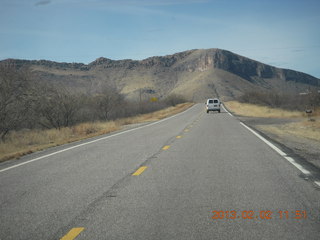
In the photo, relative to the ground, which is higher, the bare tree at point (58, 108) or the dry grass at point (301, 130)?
the bare tree at point (58, 108)

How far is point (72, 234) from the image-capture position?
4.38 metres

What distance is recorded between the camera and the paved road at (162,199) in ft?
14.6

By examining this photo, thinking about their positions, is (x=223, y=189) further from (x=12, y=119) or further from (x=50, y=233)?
(x=12, y=119)

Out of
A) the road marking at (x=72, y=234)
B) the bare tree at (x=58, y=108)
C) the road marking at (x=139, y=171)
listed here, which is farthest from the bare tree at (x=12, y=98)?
the road marking at (x=72, y=234)

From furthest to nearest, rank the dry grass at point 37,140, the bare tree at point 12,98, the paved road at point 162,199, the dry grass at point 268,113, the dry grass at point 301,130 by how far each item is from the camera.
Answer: the dry grass at point 268,113 → the bare tree at point 12,98 → the dry grass at point 301,130 → the dry grass at point 37,140 → the paved road at point 162,199

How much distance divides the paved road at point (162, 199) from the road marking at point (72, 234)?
12 mm

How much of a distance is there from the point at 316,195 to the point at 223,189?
1.46 metres

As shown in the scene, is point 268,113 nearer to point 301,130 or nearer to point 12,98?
point 301,130

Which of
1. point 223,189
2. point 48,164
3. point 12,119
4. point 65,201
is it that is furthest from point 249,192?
point 12,119

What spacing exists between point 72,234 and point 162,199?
1.77m

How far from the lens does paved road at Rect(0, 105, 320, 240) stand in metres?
4.45

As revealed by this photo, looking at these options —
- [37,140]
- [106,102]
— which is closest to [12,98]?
[37,140]

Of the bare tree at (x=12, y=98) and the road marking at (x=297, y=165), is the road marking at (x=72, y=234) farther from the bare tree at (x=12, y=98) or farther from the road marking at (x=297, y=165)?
the bare tree at (x=12, y=98)

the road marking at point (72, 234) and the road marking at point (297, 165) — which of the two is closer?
the road marking at point (72, 234)
